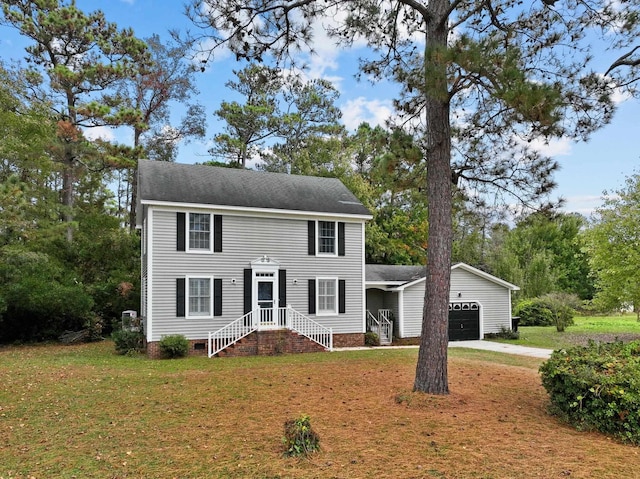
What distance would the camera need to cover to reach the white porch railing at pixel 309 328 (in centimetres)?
1562

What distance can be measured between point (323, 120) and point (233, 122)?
6.68 meters

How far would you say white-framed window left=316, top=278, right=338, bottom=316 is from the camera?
55.4 ft

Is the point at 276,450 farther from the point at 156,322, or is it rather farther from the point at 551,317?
the point at 551,317

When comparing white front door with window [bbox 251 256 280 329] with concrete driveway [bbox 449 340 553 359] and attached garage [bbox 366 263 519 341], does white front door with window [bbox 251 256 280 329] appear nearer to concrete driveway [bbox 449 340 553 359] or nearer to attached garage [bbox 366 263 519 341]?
attached garage [bbox 366 263 519 341]

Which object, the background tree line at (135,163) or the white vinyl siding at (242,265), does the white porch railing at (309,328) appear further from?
the background tree line at (135,163)

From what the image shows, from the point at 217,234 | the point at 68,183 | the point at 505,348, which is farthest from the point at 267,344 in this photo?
the point at 68,183

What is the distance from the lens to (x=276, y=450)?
5180 millimetres

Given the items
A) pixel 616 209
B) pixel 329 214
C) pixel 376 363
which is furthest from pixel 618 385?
pixel 616 209

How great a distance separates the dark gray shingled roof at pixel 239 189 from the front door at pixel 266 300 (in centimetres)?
267

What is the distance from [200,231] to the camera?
15.2 metres

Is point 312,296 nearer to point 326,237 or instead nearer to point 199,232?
point 326,237


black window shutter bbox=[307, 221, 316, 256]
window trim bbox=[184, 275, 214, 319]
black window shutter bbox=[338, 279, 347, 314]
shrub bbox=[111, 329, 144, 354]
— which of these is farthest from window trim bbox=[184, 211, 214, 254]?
black window shutter bbox=[338, 279, 347, 314]

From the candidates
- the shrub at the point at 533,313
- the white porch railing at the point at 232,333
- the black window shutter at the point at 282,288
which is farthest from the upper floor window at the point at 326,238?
the shrub at the point at 533,313

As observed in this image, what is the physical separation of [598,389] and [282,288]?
1137cm
